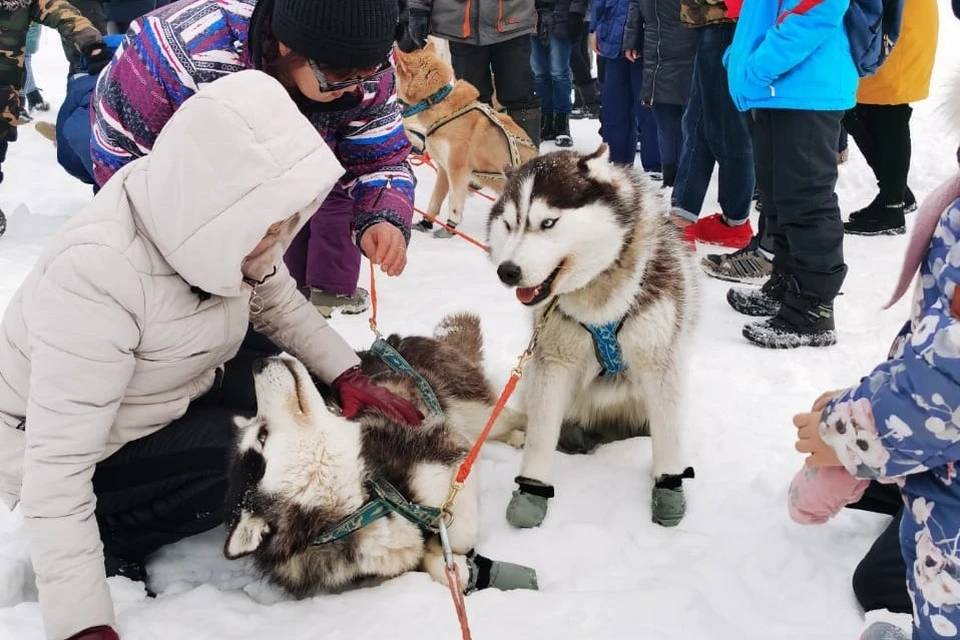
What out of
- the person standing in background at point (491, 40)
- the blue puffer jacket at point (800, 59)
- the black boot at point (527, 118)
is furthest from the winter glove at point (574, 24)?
the blue puffer jacket at point (800, 59)

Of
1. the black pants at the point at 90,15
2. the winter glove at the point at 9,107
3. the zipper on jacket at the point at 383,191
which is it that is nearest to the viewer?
the zipper on jacket at the point at 383,191

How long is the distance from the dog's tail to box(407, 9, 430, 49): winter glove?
3028 mm

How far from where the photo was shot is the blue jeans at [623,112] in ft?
17.9

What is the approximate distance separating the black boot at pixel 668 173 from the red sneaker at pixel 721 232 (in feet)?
2.76

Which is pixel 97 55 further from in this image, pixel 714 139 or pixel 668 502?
pixel 668 502

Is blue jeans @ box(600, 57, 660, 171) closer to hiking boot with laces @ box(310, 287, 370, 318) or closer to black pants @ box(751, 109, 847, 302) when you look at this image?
black pants @ box(751, 109, 847, 302)

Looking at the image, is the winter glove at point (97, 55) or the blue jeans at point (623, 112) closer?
the winter glove at point (97, 55)

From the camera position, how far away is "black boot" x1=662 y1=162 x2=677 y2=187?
5.08 metres

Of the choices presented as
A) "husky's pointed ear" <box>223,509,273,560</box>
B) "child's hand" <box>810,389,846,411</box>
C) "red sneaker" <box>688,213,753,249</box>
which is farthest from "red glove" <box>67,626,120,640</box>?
"red sneaker" <box>688,213,753,249</box>

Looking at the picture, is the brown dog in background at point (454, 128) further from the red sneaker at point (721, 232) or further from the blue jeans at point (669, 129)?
the red sneaker at point (721, 232)

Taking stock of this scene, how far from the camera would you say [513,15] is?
16.0 ft

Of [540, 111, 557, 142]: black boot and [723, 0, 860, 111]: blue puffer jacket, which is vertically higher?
[723, 0, 860, 111]: blue puffer jacket

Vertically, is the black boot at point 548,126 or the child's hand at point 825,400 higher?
the child's hand at point 825,400

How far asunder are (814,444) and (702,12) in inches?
127
